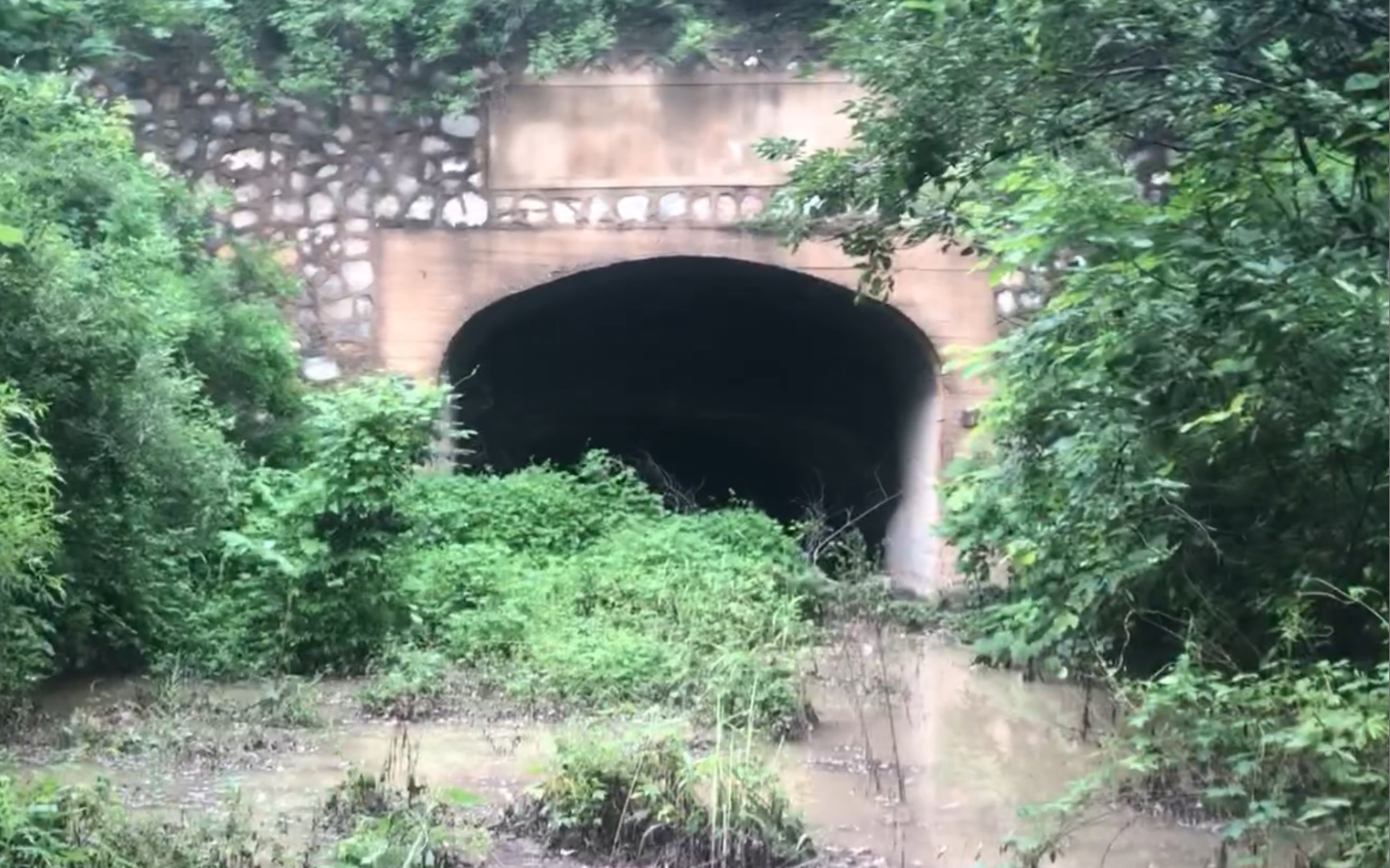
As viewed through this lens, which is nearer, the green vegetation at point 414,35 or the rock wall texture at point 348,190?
the green vegetation at point 414,35

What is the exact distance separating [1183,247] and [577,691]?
2.93 metres

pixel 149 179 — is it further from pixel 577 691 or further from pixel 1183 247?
pixel 1183 247

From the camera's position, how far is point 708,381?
A: 14.5 m

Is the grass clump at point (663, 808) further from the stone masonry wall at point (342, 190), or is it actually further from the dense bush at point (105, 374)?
the stone masonry wall at point (342, 190)

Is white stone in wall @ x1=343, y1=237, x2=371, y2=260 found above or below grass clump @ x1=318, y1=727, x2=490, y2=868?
above

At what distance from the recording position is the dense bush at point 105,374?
614 cm

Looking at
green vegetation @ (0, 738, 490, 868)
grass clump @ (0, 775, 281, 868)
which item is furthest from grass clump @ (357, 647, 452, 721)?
grass clump @ (0, 775, 281, 868)

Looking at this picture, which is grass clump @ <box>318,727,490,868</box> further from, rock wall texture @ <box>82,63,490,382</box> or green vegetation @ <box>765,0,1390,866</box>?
rock wall texture @ <box>82,63,490,382</box>

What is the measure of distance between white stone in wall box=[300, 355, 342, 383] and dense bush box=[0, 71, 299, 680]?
127cm

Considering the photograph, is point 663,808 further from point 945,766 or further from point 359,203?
point 359,203

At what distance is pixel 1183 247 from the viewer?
4.94 meters

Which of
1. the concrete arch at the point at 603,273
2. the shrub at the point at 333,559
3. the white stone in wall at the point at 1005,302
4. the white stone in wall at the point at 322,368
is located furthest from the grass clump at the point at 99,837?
the white stone in wall at the point at 1005,302

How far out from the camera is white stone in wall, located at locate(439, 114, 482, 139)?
989 cm

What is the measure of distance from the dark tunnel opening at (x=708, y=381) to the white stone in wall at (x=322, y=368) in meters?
0.72
